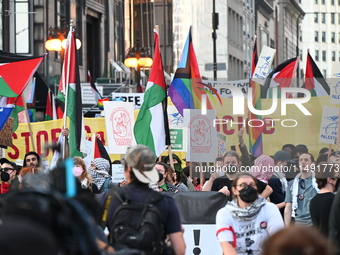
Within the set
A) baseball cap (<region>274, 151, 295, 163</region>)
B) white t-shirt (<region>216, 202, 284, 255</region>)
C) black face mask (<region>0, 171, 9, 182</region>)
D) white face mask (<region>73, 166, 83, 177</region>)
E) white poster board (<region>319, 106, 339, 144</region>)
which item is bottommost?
white t-shirt (<region>216, 202, 284, 255</region>)

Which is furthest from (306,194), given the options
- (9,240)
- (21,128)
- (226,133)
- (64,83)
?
(21,128)

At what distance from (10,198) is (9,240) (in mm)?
737

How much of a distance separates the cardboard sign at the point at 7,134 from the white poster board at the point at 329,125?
5.32 meters

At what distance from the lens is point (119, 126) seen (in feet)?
51.2

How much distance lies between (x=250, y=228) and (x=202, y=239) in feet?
11.4

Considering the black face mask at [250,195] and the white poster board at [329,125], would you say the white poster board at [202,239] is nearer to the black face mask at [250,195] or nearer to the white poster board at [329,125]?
the white poster board at [329,125]

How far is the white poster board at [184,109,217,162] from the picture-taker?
12789 millimetres

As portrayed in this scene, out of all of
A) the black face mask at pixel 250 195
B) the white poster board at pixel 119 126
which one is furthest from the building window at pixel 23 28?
the black face mask at pixel 250 195

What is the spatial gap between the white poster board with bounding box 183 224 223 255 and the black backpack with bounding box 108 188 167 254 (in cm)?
468

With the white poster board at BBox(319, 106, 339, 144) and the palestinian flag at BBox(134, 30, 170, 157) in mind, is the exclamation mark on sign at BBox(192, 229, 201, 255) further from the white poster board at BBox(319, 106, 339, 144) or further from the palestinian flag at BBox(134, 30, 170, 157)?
the palestinian flag at BBox(134, 30, 170, 157)

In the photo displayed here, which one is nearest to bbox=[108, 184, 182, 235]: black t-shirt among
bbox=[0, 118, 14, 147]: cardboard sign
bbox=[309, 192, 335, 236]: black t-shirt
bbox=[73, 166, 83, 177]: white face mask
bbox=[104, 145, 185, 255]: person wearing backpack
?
bbox=[104, 145, 185, 255]: person wearing backpack

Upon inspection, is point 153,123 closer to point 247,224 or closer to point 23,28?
point 247,224

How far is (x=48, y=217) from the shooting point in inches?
149

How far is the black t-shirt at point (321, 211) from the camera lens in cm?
786
